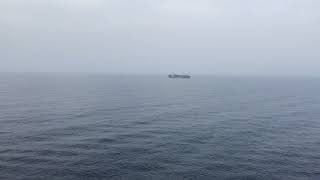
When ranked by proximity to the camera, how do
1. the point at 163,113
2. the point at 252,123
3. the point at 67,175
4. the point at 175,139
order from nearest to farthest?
the point at 67,175 < the point at 175,139 < the point at 252,123 < the point at 163,113

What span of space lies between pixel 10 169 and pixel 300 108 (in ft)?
420

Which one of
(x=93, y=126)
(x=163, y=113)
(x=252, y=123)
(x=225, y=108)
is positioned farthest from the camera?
(x=225, y=108)

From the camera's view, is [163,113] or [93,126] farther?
[163,113]

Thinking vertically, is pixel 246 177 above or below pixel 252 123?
below

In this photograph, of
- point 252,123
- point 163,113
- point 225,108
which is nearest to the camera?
point 252,123

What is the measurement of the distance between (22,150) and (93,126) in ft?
88.5

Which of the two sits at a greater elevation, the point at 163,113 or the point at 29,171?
the point at 163,113

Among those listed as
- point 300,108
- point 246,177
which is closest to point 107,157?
point 246,177

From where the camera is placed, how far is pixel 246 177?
56.9m

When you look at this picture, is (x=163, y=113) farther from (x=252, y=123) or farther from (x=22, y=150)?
(x=22, y=150)

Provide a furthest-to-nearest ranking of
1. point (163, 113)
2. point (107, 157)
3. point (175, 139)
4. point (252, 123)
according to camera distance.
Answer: point (163, 113) → point (252, 123) → point (175, 139) → point (107, 157)

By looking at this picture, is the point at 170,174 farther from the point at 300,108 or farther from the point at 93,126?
the point at 300,108

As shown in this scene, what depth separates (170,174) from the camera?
188 ft

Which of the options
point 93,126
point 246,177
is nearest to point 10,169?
point 93,126
